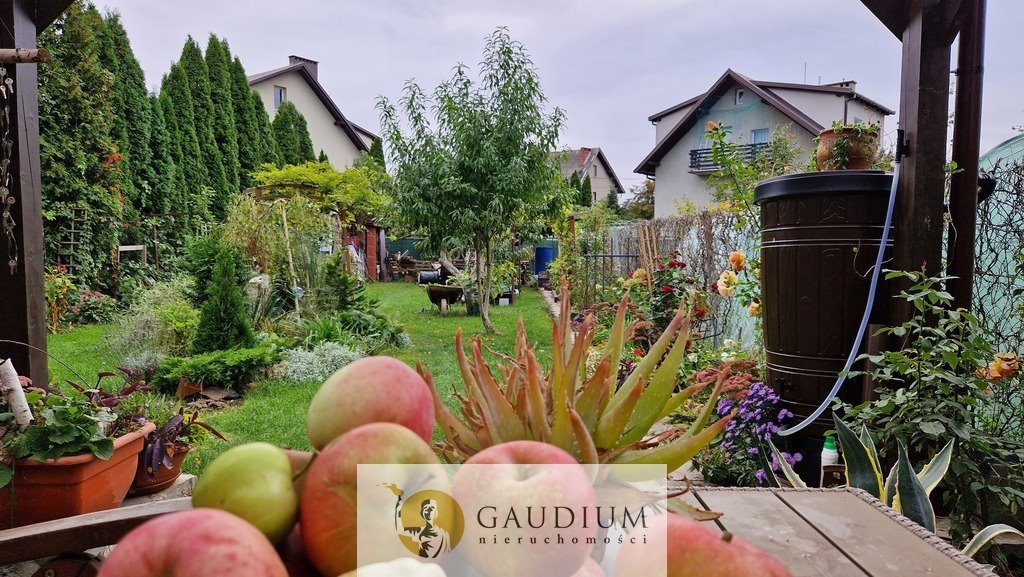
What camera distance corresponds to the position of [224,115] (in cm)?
1563

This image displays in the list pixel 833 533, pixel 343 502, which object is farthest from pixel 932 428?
pixel 343 502

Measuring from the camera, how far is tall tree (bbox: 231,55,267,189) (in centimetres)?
1688

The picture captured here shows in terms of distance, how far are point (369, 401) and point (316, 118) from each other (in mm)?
30379

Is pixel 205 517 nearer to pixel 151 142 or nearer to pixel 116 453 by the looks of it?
pixel 116 453

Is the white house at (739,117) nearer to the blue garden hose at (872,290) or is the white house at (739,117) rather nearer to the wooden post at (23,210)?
the blue garden hose at (872,290)

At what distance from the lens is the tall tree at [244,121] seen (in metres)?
16.9

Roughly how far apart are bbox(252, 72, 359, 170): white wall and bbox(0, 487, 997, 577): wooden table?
88.1 ft

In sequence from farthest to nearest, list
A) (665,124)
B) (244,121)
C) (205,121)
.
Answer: (665,124), (244,121), (205,121)

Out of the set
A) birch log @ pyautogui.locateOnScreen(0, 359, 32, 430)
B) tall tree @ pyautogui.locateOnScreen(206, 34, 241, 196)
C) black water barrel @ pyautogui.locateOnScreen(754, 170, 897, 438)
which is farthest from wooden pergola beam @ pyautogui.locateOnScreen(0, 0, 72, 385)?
tall tree @ pyautogui.locateOnScreen(206, 34, 241, 196)

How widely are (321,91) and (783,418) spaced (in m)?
28.6

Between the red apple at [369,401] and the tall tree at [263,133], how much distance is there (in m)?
18.4

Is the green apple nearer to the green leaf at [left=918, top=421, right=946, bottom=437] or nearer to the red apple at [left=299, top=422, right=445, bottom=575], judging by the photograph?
the red apple at [left=299, top=422, right=445, bottom=575]

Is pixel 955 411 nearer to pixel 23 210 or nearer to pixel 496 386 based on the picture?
pixel 496 386

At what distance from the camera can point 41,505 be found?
7.25 feet
